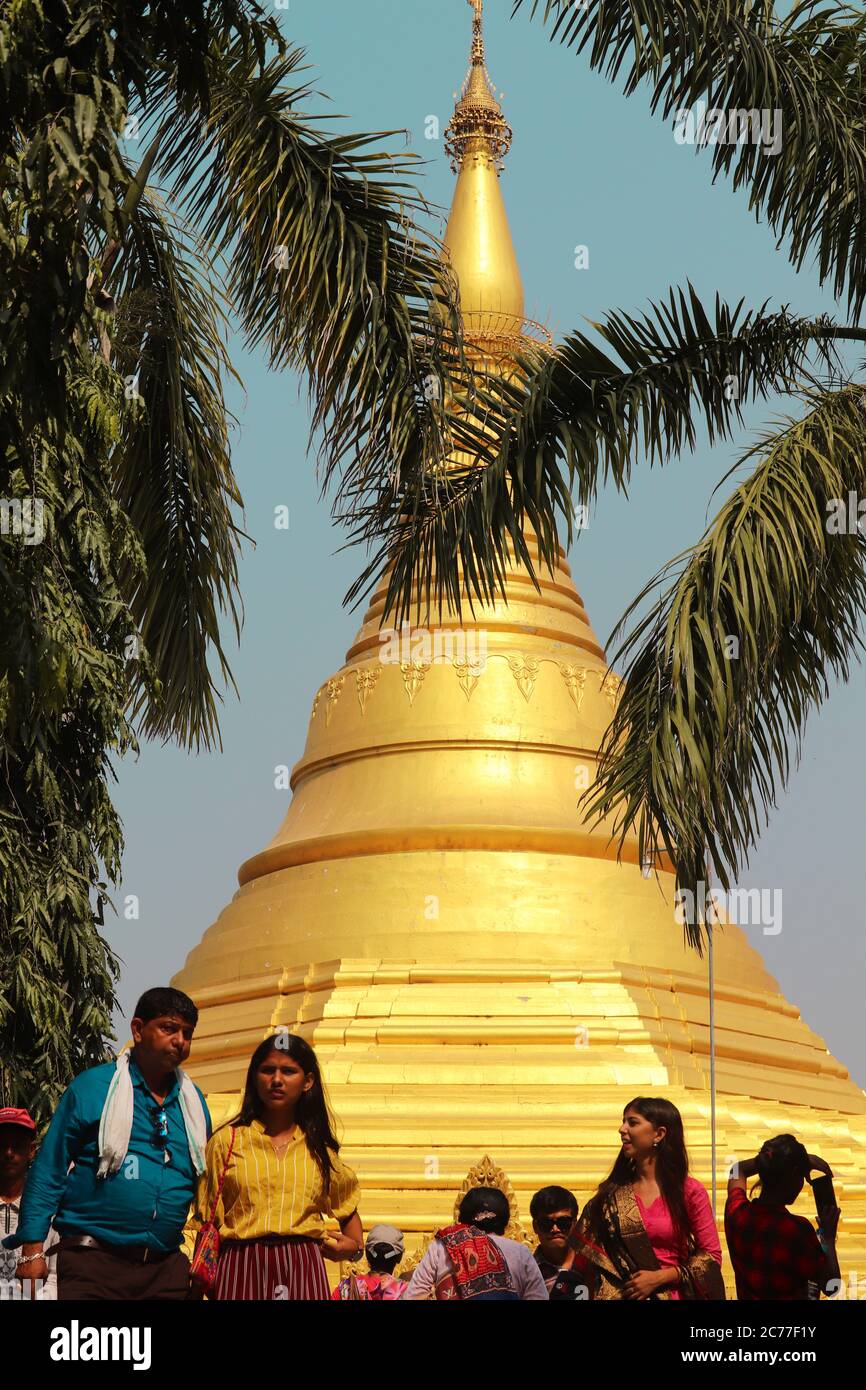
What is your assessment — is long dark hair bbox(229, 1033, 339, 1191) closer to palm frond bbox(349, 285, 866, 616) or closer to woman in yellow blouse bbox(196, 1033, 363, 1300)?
woman in yellow blouse bbox(196, 1033, 363, 1300)

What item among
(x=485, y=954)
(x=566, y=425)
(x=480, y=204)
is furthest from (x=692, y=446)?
(x=480, y=204)

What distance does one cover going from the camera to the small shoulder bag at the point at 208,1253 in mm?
5457

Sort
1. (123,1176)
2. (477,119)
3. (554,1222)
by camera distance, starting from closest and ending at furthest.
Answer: (123,1176)
(554,1222)
(477,119)

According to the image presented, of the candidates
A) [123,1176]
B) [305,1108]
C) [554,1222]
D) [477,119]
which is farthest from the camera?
[477,119]

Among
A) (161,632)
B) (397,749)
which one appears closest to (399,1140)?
(397,749)

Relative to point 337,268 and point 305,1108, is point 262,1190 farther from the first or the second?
point 337,268

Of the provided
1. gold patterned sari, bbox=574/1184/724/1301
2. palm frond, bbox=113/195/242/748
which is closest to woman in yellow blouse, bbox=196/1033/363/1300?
gold patterned sari, bbox=574/1184/724/1301

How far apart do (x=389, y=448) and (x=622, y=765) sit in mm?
1672

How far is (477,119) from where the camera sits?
23422mm

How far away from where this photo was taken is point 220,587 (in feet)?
33.9

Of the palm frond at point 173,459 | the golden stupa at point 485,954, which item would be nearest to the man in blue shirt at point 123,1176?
the palm frond at point 173,459

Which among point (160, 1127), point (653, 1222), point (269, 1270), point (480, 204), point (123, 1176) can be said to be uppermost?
point (480, 204)

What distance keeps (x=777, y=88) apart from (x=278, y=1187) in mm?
5639
